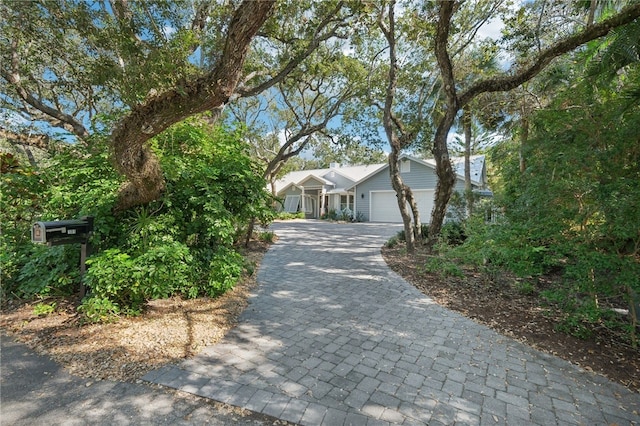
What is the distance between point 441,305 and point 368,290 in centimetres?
136

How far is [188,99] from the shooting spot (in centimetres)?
286

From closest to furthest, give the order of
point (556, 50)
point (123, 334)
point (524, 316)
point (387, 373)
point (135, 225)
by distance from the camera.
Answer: point (387, 373)
point (123, 334)
point (135, 225)
point (524, 316)
point (556, 50)

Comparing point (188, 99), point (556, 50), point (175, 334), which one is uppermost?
point (556, 50)

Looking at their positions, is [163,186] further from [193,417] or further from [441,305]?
[441,305]

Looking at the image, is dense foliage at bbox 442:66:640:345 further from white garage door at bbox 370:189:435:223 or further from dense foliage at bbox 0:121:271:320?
white garage door at bbox 370:189:435:223

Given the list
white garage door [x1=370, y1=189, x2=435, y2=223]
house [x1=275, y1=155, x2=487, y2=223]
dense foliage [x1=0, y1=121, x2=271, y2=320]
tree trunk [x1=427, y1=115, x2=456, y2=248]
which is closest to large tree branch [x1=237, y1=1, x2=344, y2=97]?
dense foliage [x1=0, y1=121, x2=271, y2=320]

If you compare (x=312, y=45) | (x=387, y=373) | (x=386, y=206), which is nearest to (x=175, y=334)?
(x=387, y=373)

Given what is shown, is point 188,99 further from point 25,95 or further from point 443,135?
point 25,95

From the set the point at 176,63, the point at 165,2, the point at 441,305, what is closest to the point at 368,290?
the point at 441,305

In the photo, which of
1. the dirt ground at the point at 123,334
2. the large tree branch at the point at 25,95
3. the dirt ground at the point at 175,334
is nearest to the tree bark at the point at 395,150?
the dirt ground at the point at 175,334

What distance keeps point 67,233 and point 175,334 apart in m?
1.80

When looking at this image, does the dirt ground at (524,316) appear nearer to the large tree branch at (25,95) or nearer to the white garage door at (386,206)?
the large tree branch at (25,95)

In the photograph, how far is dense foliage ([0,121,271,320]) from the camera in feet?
12.3

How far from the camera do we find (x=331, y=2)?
299 inches
